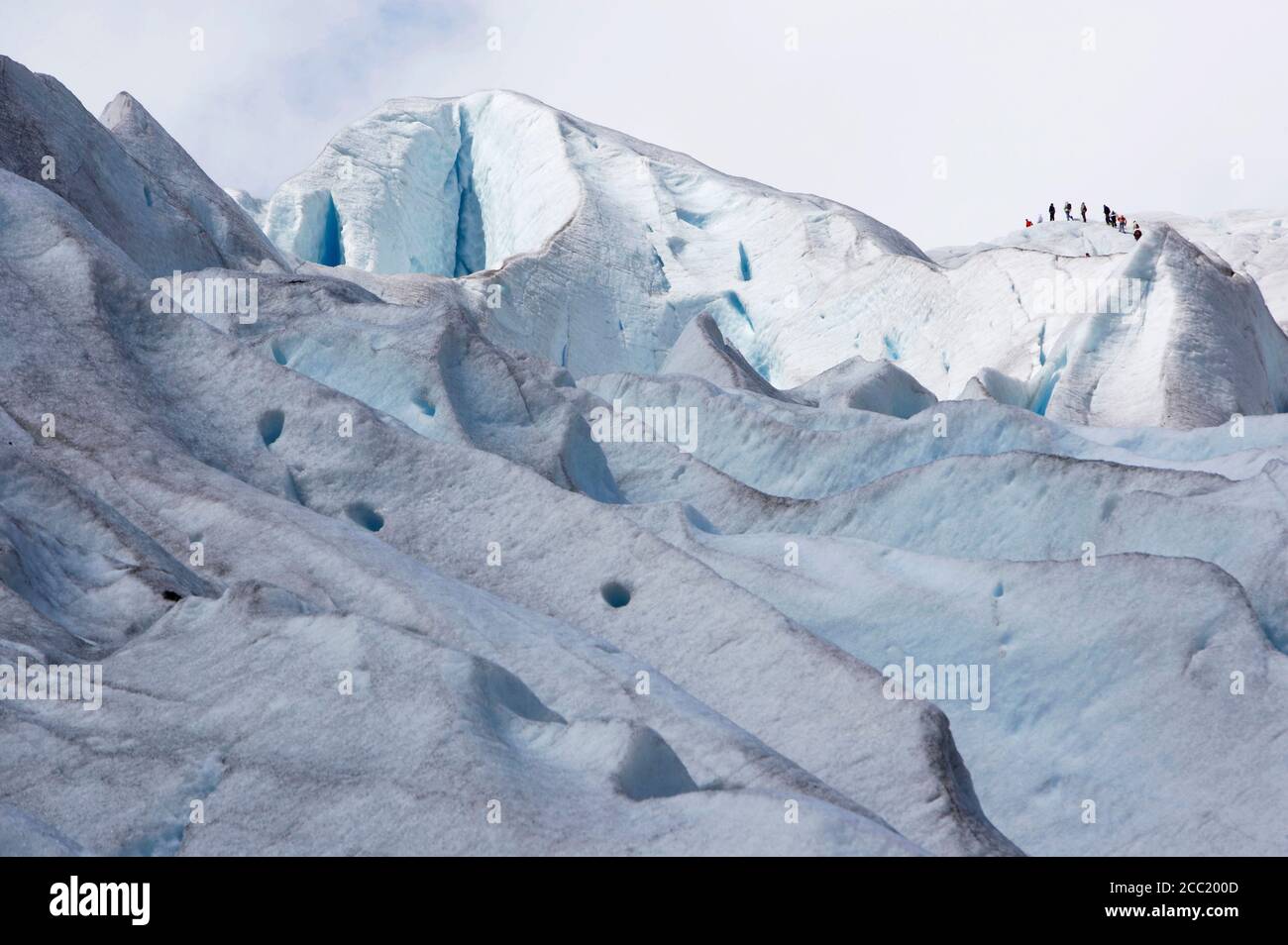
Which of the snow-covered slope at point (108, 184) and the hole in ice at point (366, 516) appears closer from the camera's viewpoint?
the hole in ice at point (366, 516)

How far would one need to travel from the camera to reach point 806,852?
6.06 metres

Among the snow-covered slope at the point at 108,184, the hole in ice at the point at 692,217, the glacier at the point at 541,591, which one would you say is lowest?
the glacier at the point at 541,591

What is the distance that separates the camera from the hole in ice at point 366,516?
37.0ft

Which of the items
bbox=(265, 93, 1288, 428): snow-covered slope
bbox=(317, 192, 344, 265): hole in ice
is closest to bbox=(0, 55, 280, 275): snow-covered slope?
bbox=(265, 93, 1288, 428): snow-covered slope

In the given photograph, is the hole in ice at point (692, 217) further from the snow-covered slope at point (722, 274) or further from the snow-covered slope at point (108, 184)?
the snow-covered slope at point (108, 184)

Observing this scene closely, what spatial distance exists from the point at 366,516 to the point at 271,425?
4.36 ft

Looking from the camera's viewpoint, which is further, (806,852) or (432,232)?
(432,232)

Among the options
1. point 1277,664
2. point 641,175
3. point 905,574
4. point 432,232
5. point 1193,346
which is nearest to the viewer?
point 1277,664

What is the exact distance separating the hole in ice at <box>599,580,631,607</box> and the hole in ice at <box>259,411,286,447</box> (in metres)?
3.24

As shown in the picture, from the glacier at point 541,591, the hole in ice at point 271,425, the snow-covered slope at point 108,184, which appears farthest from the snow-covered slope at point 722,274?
the hole in ice at point 271,425

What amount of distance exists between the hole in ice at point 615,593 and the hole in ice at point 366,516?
191 cm
